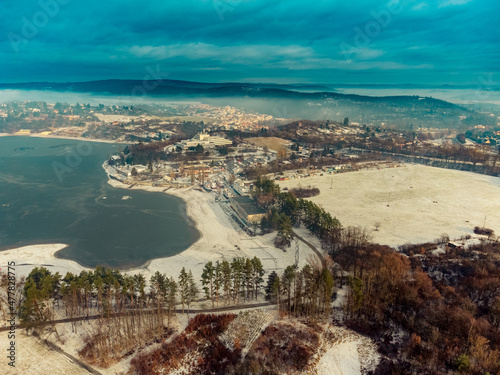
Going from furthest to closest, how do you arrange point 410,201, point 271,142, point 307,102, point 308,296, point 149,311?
1. point 307,102
2. point 271,142
3. point 410,201
4. point 149,311
5. point 308,296

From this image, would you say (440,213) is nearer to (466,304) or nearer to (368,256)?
(368,256)

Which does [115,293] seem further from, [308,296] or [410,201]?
[410,201]

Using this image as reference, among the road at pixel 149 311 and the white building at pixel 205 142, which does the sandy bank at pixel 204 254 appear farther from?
the white building at pixel 205 142

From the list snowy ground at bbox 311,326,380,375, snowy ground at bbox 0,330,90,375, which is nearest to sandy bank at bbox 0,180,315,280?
snowy ground at bbox 0,330,90,375

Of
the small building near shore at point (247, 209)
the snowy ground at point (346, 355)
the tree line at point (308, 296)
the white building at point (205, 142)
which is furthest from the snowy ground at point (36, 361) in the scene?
the white building at point (205, 142)

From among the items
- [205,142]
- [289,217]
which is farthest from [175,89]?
[289,217]

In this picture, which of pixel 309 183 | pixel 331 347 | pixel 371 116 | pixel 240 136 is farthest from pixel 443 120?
pixel 331 347
